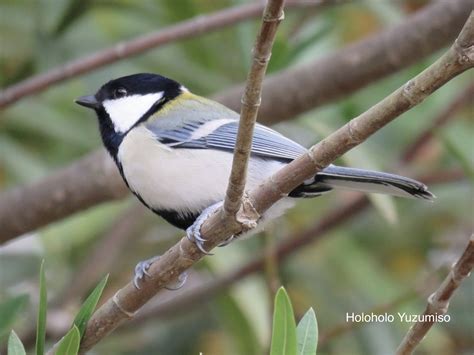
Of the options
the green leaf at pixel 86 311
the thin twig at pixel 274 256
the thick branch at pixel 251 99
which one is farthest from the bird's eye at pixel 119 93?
the thick branch at pixel 251 99

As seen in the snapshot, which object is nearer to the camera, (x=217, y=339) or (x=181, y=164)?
(x=181, y=164)

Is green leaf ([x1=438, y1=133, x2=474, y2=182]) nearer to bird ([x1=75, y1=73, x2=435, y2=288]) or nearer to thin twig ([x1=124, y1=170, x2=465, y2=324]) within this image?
thin twig ([x1=124, y1=170, x2=465, y2=324])

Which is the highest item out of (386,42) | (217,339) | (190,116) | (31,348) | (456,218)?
(386,42)

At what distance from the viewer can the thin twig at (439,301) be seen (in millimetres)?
1272

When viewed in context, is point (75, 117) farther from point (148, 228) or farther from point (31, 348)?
point (31, 348)

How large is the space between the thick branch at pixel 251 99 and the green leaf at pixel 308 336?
0.21 metres

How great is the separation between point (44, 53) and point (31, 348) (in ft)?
2.89

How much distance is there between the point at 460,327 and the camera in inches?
A: 120

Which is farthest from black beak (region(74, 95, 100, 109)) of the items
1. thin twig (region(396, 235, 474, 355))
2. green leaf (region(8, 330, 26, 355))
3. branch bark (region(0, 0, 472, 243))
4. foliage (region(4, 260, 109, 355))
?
thin twig (region(396, 235, 474, 355))

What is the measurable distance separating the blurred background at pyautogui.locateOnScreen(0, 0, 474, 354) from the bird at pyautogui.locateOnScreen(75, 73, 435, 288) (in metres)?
0.53

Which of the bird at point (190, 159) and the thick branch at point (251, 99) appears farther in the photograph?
the bird at point (190, 159)

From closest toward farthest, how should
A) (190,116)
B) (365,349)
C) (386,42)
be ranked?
(190,116)
(386,42)
(365,349)

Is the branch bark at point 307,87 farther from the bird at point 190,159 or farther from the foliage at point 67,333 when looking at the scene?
the foliage at point 67,333

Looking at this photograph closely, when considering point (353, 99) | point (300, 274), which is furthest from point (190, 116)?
point (300, 274)
